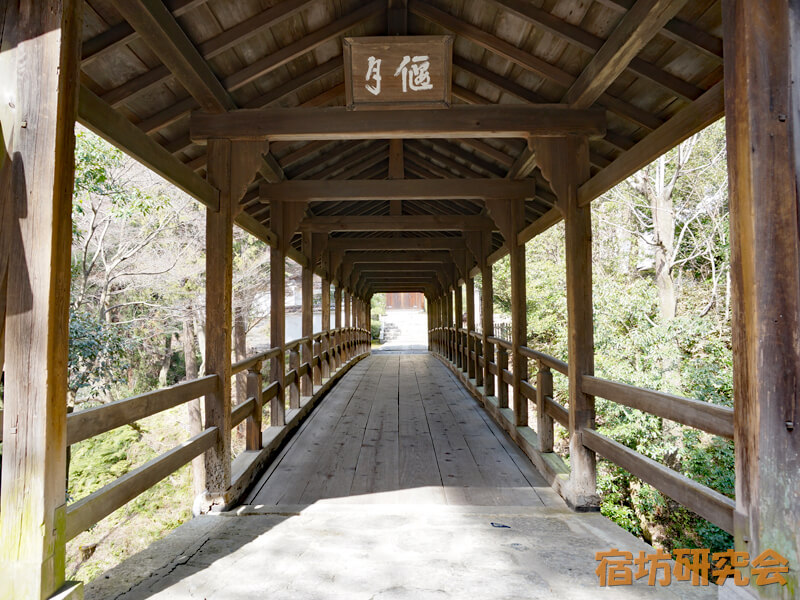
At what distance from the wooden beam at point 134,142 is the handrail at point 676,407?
8.87 feet

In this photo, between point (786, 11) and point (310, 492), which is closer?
point (786, 11)

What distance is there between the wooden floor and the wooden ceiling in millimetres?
2025

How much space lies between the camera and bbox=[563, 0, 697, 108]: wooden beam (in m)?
2.38

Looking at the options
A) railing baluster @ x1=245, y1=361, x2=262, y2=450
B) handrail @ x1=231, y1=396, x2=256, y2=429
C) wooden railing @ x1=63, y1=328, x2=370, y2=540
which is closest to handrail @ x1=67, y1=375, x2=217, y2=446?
wooden railing @ x1=63, y1=328, x2=370, y2=540

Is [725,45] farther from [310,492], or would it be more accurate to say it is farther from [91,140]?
[91,140]

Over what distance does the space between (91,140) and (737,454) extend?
7.53 m

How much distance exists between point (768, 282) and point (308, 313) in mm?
6173

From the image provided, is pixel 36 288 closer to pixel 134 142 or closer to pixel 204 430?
pixel 134 142

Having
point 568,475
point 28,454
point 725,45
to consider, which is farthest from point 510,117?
point 28,454

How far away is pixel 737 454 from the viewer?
1743 mm

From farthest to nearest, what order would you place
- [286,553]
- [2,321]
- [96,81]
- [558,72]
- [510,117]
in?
1. [510,117]
2. [558,72]
3. [96,81]
4. [286,553]
5. [2,321]

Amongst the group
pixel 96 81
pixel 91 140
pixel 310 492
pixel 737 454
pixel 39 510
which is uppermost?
pixel 91 140

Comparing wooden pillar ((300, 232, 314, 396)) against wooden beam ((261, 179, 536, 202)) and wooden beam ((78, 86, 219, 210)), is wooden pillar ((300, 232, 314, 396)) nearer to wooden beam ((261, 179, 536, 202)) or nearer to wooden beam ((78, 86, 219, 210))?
wooden beam ((261, 179, 536, 202))

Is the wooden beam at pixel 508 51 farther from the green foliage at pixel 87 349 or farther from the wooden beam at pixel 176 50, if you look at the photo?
the green foliage at pixel 87 349
